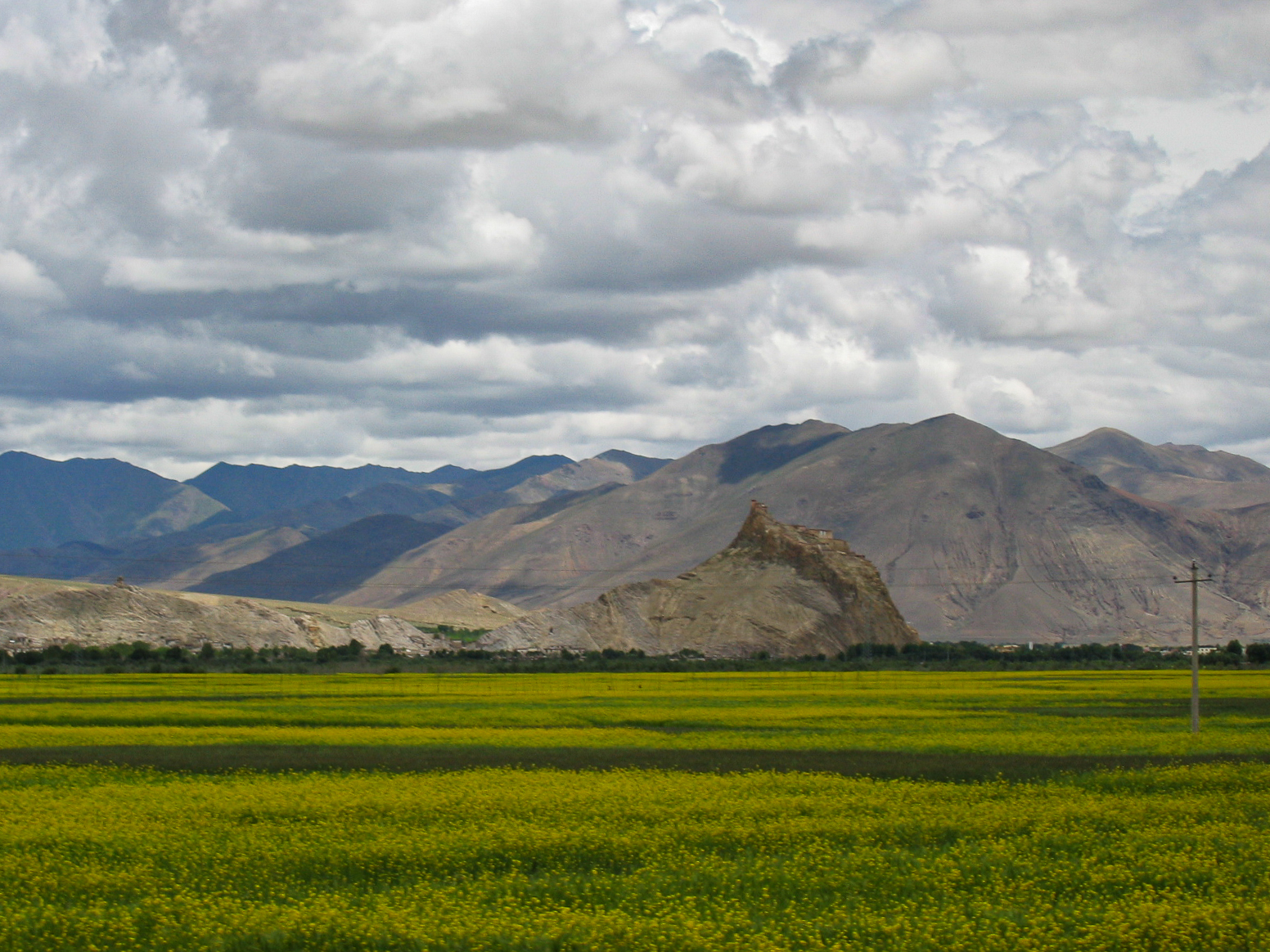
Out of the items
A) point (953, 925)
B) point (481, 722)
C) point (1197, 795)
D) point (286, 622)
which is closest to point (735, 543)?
point (286, 622)

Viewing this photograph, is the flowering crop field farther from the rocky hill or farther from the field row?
the rocky hill

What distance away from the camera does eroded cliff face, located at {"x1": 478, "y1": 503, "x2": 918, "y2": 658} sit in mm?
159250

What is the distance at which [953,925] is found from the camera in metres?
21.1

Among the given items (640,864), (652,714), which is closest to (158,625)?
(652,714)

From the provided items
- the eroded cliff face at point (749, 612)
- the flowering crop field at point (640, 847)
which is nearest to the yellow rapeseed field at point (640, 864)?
the flowering crop field at point (640, 847)

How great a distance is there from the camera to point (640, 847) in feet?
88.4

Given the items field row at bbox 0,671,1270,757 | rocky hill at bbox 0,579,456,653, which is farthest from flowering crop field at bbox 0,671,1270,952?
rocky hill at bbox 0,579,456,653

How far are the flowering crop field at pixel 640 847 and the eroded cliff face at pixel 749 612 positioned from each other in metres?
106

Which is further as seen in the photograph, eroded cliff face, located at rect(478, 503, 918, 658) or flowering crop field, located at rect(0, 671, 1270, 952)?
eroded cliff face, located at rect(478, 503, 918, 658)

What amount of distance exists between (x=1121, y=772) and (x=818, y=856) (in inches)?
596

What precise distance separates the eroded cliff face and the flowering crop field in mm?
106444

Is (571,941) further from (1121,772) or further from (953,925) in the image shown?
(1121,772)

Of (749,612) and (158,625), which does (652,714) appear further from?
(158,625)

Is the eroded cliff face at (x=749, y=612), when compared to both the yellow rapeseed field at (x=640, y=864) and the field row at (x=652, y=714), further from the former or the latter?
the yellow rapeseed field at (x=640, y=864)
